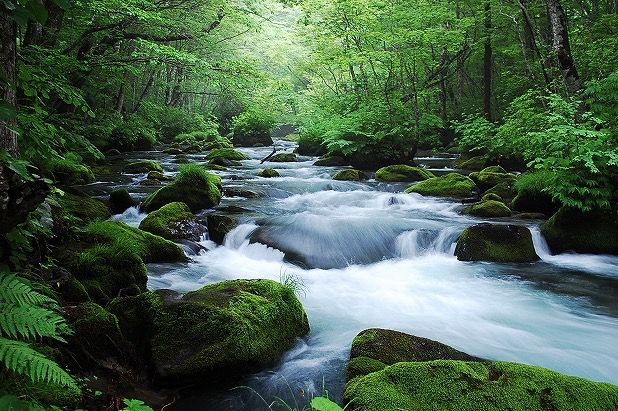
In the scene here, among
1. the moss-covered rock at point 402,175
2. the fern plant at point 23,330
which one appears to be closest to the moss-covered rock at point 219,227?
the fern plant at point 23,330

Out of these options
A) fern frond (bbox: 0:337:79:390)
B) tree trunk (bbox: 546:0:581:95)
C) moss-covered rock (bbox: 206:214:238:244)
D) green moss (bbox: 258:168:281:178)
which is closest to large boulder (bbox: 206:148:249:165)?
green moss (bbox: 258:168:281:178)

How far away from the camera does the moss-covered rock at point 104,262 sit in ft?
15.5

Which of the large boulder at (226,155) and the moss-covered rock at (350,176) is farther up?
the large boulder at (226,155)

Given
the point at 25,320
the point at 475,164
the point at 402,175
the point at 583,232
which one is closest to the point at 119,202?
the point at 25,320

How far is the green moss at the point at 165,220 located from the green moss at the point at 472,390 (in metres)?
5.86

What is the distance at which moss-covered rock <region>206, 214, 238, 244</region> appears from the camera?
852cm

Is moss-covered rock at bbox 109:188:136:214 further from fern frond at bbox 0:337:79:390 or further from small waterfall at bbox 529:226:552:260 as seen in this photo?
small waterfall at bbox 529:226:552:260

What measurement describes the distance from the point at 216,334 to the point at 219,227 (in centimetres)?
476

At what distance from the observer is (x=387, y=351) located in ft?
12.6

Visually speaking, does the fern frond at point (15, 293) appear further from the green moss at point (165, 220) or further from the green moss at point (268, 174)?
the green moss at point (268, 174)

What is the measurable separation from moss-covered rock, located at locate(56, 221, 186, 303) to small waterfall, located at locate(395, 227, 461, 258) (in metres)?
5.05

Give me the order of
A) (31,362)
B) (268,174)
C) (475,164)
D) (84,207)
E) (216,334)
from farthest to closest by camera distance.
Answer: (475,164) → (268,174) → (84,207) → (216,334) → (31,362)

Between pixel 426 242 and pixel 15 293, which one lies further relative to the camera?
pixel 426 242

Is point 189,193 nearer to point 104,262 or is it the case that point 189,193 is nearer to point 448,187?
point 104,262
